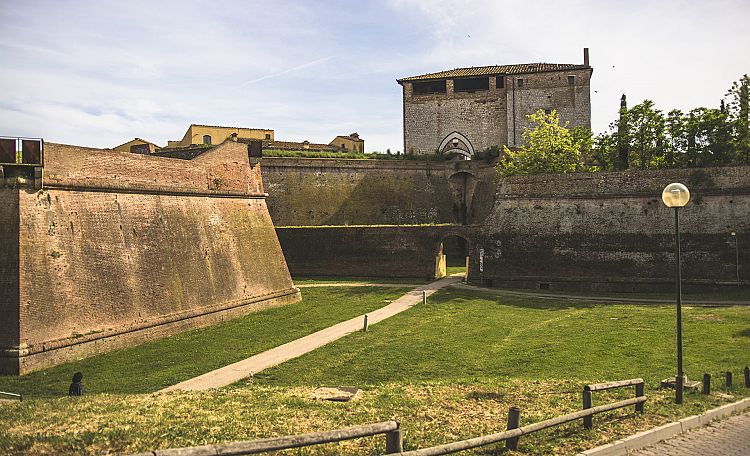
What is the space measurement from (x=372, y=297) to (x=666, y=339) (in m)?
13.1

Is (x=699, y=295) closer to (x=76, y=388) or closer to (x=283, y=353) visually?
(x=283, y=353)

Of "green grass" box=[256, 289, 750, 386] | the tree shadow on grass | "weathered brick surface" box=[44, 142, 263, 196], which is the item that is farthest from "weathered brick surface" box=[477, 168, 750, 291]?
"weathered brick surface" box=[44, 142, 263, 196]

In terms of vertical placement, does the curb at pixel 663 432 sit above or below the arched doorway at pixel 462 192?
below

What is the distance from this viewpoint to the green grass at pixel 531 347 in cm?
1315

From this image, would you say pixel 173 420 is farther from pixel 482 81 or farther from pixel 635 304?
pixel 482 81

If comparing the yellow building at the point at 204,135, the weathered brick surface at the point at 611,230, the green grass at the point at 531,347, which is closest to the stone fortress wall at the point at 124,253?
the green grass at the point at 531,347

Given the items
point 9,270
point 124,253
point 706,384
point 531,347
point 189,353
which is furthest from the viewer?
point 124,253

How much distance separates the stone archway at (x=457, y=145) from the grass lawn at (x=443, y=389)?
28133 millimetres

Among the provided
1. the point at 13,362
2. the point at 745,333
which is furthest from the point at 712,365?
the point at 13,362

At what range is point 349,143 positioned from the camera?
2140 inches

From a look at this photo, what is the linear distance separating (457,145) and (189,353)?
3526 centimetres

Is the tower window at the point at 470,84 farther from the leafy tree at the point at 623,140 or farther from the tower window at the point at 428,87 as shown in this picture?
the leafy tree at the point at 623,140

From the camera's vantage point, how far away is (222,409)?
8820mm

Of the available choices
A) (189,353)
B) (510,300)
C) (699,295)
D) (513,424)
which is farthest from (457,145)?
(513,424)
